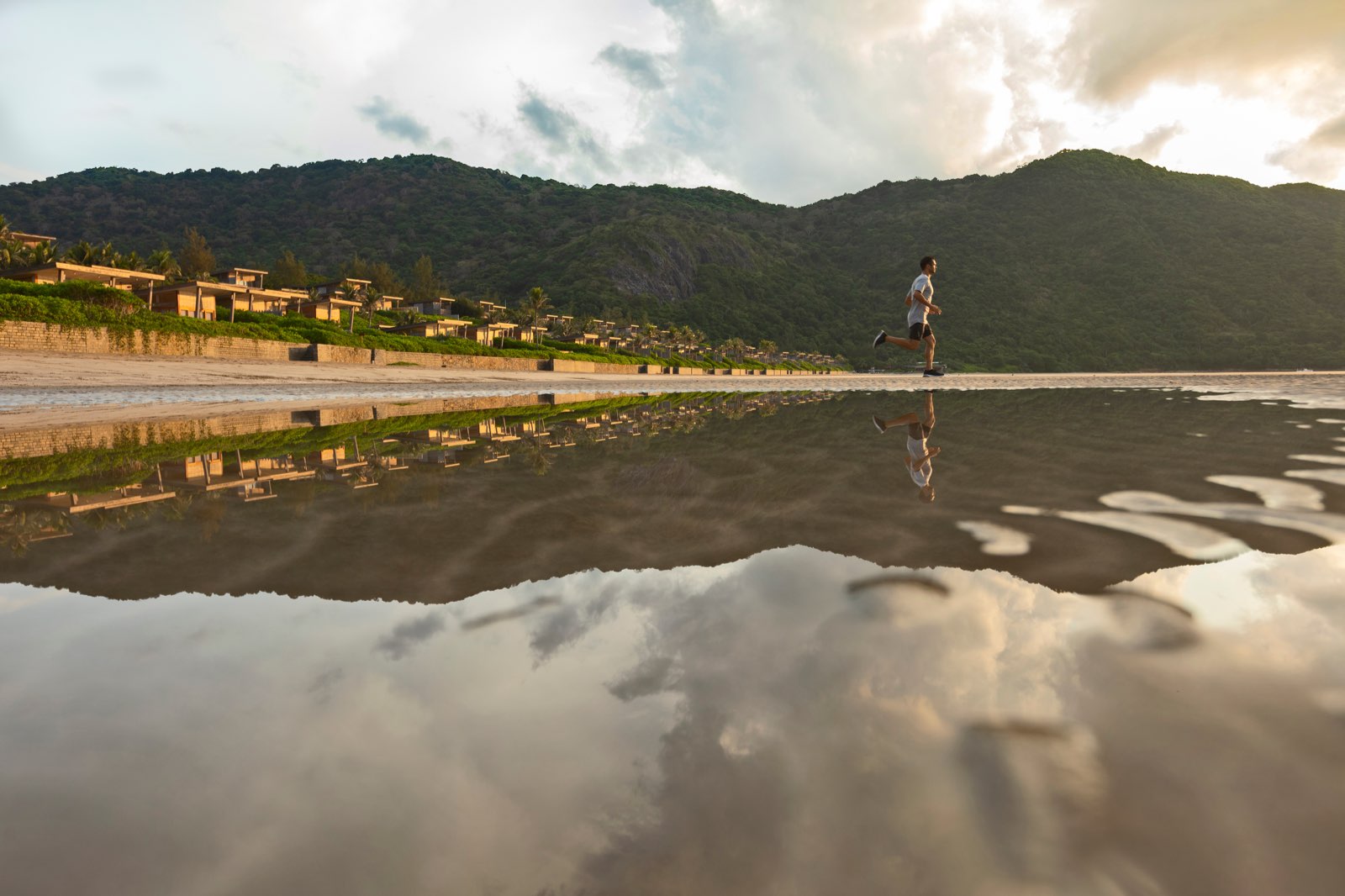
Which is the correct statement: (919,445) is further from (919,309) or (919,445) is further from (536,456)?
(919,309)

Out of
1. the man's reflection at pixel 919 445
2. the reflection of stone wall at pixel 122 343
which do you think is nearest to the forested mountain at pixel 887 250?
the reflection of stone wall at pixel 122 343

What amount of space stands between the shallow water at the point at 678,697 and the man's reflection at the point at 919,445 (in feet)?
2.05

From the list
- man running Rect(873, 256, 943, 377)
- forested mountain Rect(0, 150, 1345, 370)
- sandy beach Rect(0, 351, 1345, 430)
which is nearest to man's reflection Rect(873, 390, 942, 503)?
man running Rect(873, 256, 943, 377)

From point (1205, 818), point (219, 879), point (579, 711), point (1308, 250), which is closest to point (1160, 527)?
point (1205, 818)

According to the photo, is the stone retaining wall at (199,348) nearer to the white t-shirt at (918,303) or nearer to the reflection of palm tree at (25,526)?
the reflection of palm tree at (25,526)

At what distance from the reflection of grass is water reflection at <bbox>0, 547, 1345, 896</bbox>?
312 cm

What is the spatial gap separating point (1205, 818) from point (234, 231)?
193 metres

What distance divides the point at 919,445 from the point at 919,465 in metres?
1.42

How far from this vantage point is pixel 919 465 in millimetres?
5770

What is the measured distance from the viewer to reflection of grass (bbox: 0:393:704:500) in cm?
502

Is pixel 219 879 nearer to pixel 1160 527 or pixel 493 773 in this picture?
pixel 493 773

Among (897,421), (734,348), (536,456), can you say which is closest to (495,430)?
(536,456)

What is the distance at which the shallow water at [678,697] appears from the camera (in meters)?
1.25

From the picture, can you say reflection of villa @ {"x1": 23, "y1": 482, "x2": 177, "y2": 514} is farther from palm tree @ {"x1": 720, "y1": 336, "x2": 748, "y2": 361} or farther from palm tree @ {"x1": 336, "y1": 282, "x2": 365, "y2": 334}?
palm tree @ {"x1": 720, "y1": 336, "x2": 748, "y2": 361}
